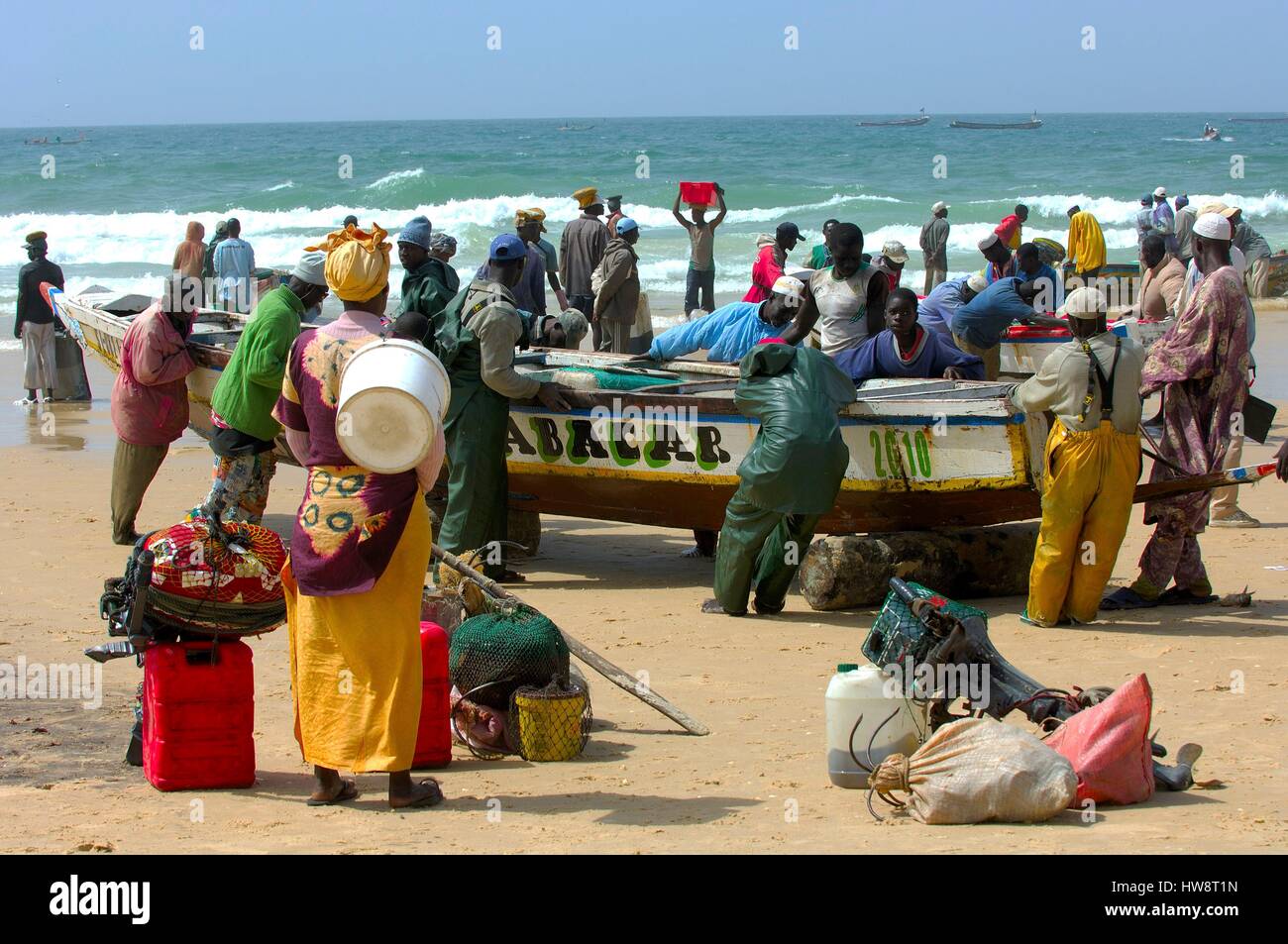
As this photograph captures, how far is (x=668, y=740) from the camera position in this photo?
6355 mm

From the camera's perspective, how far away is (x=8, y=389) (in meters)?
16.9

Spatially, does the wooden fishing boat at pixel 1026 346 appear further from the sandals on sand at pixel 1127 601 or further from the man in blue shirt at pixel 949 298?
the sandals on sand at pixel 1127 601

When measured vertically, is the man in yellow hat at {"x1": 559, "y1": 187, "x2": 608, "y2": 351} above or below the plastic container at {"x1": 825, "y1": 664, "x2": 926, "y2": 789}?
above

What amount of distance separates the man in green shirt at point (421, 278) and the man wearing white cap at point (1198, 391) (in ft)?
12.7

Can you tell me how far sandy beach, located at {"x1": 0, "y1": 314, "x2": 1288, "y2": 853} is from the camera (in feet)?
16.3

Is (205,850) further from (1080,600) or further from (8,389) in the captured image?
(8,389)

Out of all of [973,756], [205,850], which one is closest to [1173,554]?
[973,756]

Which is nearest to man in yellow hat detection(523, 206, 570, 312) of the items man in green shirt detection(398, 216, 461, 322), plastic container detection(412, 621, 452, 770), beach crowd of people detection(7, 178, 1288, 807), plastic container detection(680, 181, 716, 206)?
plastic container detection(680, 181, 716, 206)

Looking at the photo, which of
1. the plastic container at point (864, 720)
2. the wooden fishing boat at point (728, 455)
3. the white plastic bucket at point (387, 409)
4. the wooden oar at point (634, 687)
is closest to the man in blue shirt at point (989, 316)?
the wooden fishing boat at point (728, 455)

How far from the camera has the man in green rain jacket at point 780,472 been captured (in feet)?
26.7

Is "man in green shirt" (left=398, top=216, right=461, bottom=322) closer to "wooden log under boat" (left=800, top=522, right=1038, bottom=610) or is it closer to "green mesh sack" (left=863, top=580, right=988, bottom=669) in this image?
"wooden log under boat" (left=800, top=522, right=1038, bottom=610)

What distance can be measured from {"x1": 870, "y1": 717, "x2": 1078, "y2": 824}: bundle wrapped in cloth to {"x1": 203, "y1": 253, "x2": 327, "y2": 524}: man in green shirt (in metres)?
3.62

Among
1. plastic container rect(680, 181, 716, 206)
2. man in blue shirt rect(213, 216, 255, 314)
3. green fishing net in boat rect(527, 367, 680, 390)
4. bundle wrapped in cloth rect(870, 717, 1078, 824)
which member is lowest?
bundle wrapped in cloth rect(870, 717, 1078, 824)

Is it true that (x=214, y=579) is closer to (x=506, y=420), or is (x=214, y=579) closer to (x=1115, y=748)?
(x=1115, y=748)
